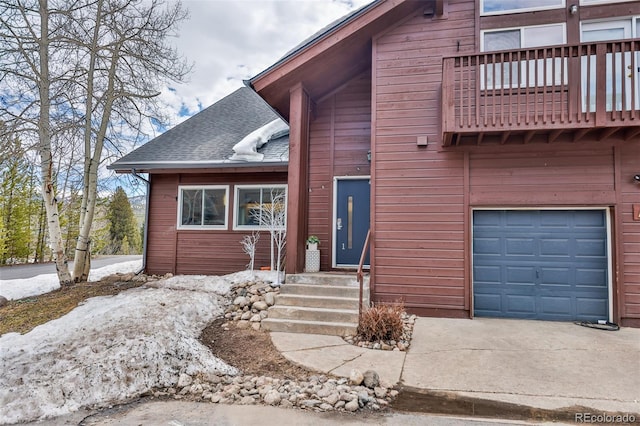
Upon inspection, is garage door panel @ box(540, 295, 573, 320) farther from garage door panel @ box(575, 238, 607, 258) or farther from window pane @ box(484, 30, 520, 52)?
window pane @ box(484, 30, 520, 52)

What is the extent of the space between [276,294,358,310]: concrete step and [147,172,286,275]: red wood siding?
2818 millimetres

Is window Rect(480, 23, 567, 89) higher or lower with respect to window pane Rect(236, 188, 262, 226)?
higher

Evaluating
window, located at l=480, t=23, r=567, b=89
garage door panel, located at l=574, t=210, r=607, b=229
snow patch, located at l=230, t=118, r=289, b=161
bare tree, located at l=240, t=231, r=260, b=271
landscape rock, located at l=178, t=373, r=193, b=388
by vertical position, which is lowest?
landscape rock, located at l=178, t=373, r=193, b=388

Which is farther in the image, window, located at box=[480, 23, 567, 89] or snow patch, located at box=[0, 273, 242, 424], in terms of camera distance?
window, located at box=[480, 23, 567, 89]

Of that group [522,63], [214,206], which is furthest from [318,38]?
[214,206]

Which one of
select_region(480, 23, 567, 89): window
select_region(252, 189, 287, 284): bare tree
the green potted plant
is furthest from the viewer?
select_region(252, 189, 287, 284): bare tree

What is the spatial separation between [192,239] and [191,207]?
79 centimetres

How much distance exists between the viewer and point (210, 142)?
29.9ft

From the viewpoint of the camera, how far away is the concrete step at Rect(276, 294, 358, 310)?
17.0 ft

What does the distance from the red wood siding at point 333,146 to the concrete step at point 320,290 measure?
1339 millimetres

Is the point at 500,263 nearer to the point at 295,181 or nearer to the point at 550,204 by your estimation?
the point at 550,204

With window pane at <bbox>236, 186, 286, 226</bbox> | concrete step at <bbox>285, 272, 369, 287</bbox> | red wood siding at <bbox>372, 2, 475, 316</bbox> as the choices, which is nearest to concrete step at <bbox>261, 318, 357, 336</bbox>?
Answer: concrete step at <bbox>285, 272, 369, 287</bbox>

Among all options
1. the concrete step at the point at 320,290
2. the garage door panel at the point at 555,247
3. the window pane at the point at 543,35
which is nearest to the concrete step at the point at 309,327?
the concrete step at the point at 320,290

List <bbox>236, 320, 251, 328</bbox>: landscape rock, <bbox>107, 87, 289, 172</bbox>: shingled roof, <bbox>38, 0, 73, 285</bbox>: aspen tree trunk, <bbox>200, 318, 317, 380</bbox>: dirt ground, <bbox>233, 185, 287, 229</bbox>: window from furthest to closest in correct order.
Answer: <bbox>233, 185, 287, 229</bbox>: window
<bbox>107, 87, 289, 172</bbox>: shingled roof
<bbox>38, 0, 73, 285</bbox>: aspen tree trunk
<bbox>236, 320, 251, 328</bbox>: landscape rock
<bbox>200, 318, 317, 380</bbox>: dirt ground
